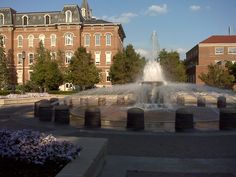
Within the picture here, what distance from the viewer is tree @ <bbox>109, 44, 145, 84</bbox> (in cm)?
5797

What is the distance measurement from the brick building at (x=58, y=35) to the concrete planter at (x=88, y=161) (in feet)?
200

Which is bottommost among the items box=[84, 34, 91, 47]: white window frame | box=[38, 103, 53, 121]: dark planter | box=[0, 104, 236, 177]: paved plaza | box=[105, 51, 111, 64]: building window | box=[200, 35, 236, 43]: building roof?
box=[0, 104, 236, 177]: paved plaza

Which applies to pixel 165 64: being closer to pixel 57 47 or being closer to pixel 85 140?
pixel 57 47

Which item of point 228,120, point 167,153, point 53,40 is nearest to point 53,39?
point 53,40

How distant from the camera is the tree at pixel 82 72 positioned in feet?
183

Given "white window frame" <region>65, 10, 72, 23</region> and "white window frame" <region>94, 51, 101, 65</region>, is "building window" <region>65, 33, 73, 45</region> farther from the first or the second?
"white window frame" <region>94, 51, 101, 65</region>

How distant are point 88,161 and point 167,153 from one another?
371cm

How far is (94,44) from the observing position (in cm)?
7025

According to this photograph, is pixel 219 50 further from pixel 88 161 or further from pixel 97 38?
pixel 88 161

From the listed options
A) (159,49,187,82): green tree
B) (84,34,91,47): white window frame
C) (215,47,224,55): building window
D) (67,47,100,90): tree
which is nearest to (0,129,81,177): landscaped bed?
(67,47,100,90): tree

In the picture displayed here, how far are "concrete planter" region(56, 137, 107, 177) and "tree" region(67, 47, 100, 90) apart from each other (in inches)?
1888

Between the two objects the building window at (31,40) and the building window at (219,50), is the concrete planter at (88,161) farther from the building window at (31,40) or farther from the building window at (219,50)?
the building window at (219,50)

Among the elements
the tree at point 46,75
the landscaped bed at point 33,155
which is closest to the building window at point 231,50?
the tree at point 46,75

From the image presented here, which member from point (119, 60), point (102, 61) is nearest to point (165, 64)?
point (119, 60)
